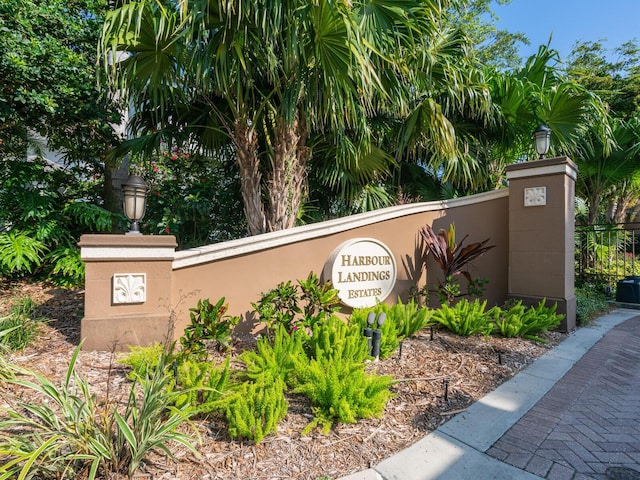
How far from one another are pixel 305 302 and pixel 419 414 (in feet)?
6.83

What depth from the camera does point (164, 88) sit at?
468cm

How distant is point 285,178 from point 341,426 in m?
3.60

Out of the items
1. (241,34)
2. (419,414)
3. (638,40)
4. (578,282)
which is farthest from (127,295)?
(638,40)

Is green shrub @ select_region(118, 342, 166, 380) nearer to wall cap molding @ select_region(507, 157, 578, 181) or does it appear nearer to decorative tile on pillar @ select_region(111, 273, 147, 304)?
decorative tile on pillar @ select_region(111, 273, 147, 304)

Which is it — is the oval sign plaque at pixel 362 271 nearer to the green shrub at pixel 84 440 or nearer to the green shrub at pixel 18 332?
the green shrub at pixel 84 440

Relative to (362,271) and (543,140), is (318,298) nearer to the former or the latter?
(362,271)

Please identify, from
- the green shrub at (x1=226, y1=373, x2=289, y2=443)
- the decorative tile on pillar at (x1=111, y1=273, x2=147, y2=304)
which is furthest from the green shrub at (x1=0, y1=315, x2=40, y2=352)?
the green shrub at (x1=226, y1=373, x2=289, y2=443)

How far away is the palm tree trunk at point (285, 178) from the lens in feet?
16.7

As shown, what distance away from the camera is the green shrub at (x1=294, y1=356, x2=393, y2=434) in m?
2.35

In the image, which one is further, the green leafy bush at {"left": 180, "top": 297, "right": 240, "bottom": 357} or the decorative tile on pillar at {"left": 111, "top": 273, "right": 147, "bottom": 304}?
the decorative tile on pillar at {"left": 111, "top": 273, "right": 147, "bottom": 304}

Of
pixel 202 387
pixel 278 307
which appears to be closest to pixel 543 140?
pixel 278 307

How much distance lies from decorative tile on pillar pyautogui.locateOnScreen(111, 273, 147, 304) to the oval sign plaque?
209 centimetres

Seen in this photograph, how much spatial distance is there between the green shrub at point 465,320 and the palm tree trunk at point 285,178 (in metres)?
2.51

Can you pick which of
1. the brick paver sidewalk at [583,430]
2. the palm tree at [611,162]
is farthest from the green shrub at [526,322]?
the palm tree at [611,162]
